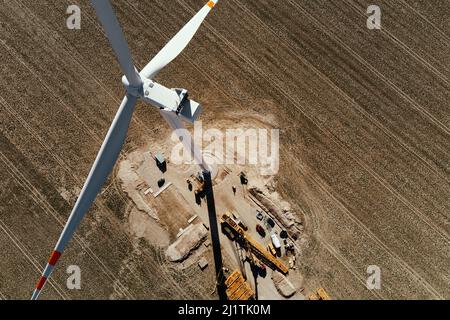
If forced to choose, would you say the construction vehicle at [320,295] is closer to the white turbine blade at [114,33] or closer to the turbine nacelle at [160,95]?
the turbine nacelle at [160,95]

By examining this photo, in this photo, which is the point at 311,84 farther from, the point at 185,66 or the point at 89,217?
the point at 89,217

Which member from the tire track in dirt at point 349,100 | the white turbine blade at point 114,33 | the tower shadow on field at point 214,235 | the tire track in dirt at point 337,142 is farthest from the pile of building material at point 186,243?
the tire track in dirt at point 349,100

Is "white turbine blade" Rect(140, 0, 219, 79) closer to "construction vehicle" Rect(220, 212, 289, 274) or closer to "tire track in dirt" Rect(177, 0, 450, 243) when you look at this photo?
"tire track in dirt" Rect(177, 0, 450, 243)

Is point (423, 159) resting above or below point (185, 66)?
below

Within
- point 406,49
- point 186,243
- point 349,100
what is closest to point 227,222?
point 186,243

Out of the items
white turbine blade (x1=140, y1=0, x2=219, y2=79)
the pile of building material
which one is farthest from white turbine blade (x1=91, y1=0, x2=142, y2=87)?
the pile of building material

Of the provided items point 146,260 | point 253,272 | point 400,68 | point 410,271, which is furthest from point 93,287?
point 400,68
